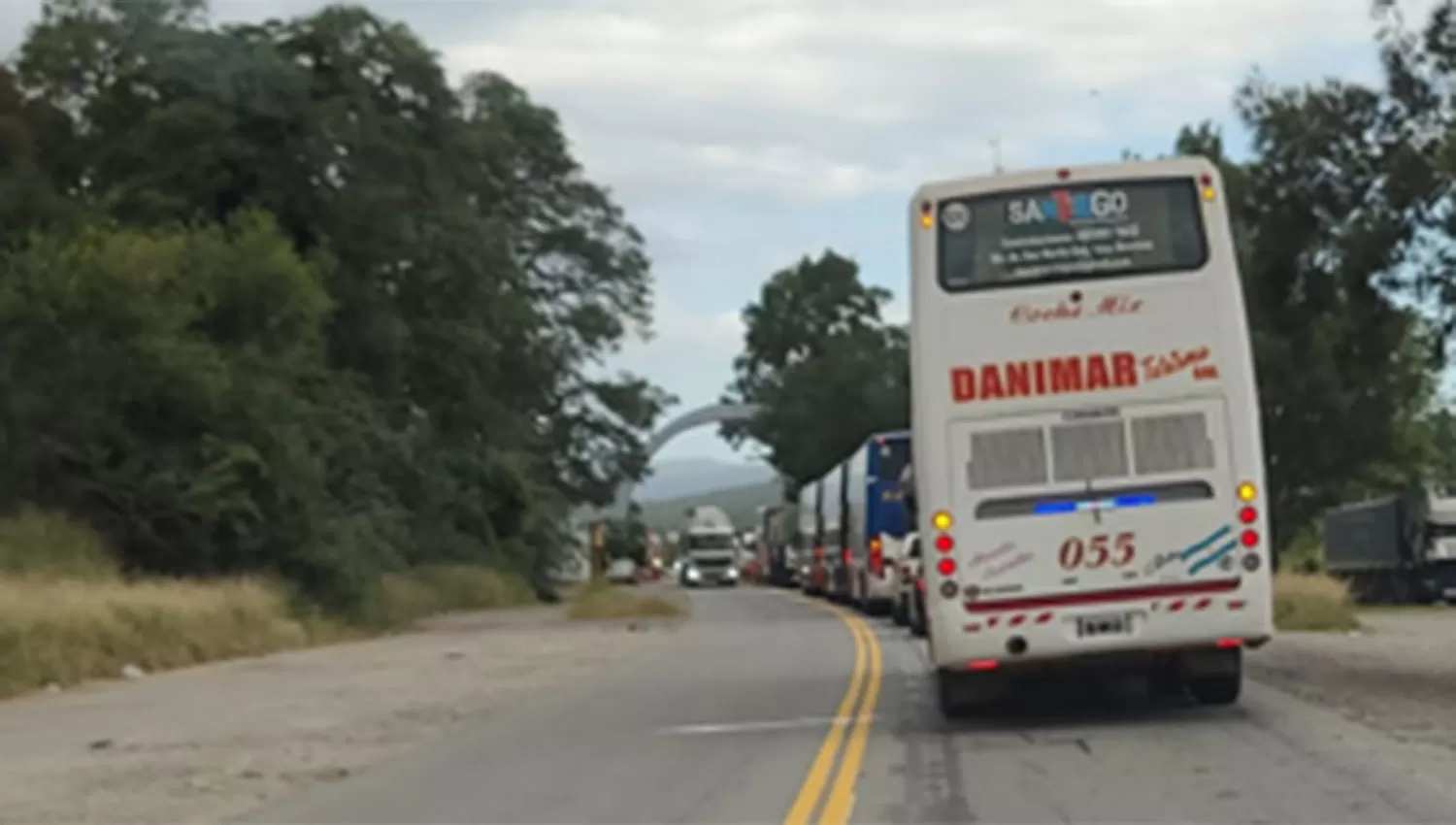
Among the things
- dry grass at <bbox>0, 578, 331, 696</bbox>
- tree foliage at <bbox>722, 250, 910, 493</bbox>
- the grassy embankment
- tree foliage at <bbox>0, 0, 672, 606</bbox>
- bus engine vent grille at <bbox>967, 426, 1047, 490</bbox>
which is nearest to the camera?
bus engine vent grille at <bbox>967, 426, 1047, 490</bbox>

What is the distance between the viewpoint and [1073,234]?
17594 millimetres

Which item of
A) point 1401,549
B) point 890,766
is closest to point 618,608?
point 1401,549

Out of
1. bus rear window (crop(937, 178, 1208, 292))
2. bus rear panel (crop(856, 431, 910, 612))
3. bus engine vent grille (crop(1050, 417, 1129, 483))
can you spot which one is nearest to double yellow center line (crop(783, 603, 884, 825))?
bus engine vent grille (crop(1050, 417, 1129, 483))

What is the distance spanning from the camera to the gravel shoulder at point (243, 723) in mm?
15250

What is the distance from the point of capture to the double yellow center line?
42.1 feet

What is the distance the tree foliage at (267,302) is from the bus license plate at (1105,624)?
24.8 metres

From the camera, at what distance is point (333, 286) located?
52.2 meters

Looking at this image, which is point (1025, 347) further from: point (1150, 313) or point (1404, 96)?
point (1404, 96)

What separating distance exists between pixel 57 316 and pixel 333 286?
547 inches

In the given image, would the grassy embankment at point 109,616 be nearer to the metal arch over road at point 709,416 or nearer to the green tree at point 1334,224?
the green tree at point 1334,224

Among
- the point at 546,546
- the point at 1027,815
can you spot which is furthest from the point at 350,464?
the point at 1027,815

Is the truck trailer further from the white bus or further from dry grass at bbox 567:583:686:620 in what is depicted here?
the white bus

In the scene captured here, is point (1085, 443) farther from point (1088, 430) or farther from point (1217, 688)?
point (1217, 688)

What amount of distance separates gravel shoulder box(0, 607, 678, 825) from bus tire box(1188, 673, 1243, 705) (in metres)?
6.72
